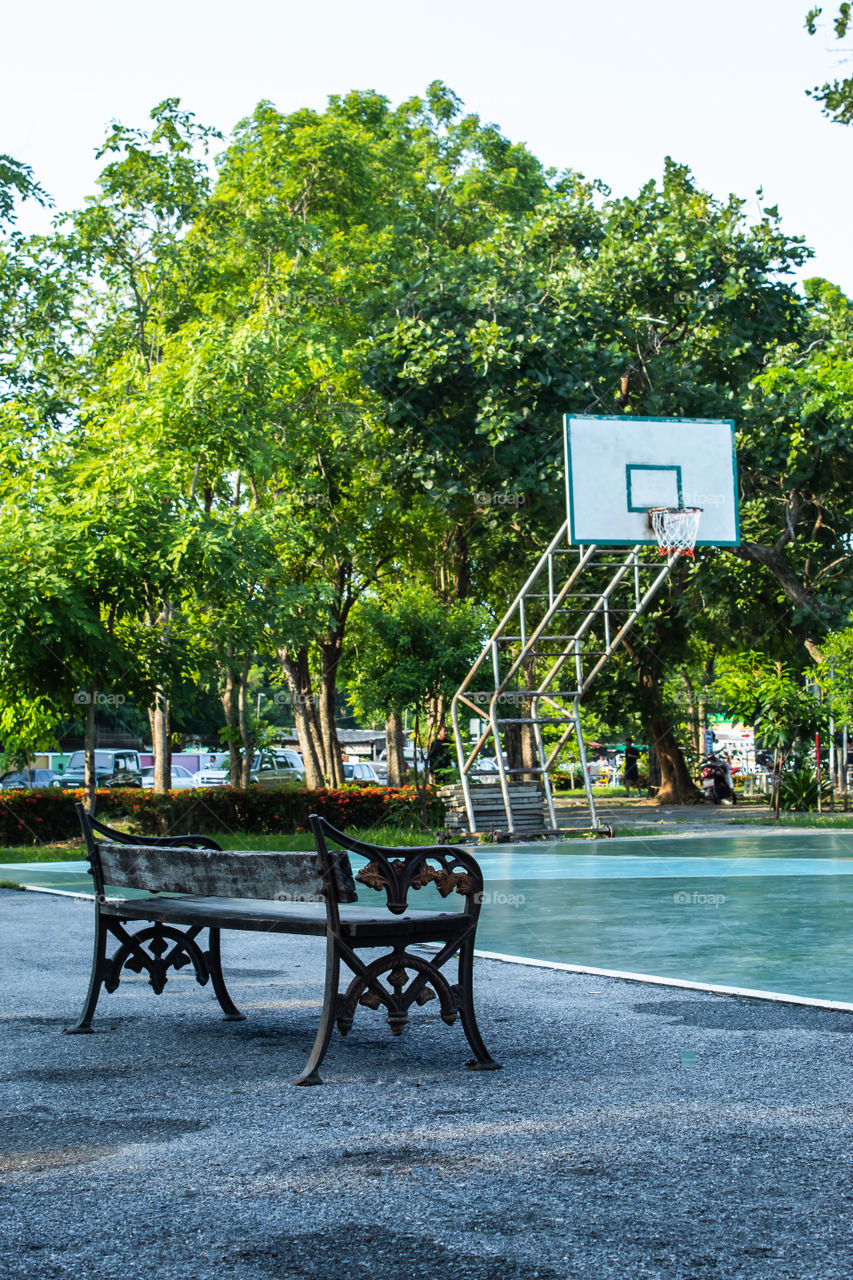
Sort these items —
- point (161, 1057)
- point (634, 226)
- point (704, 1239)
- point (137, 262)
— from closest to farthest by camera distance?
point (704, 1239)
point (161, 1057)
point (137, 262)
point (634, 226)

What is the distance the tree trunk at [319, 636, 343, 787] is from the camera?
32938mm

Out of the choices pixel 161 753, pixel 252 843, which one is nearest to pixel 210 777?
pixel 161 753

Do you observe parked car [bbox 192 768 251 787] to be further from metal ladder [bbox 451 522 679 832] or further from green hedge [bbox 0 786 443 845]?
green hedge [bbox 0 786 443 845]

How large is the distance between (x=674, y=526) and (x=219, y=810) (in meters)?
8.48

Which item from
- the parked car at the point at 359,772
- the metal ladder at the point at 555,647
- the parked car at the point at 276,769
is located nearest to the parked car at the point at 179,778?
the parked car at the point at 276,769

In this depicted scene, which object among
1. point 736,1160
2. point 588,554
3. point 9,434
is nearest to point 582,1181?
point 736,1160

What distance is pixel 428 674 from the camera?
26.3 meters

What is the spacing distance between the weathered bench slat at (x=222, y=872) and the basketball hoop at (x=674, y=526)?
15.6m

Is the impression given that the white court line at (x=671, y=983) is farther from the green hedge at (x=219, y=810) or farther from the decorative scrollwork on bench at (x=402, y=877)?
the green hedge at (x=219, y=810)

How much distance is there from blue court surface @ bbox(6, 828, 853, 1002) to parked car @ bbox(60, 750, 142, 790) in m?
34.9

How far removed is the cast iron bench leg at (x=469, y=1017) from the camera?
5535 millimetres

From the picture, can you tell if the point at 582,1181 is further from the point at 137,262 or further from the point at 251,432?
the point at 137,262

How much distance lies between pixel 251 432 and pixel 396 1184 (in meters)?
18.9

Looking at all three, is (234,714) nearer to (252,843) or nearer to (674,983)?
(252,843)
